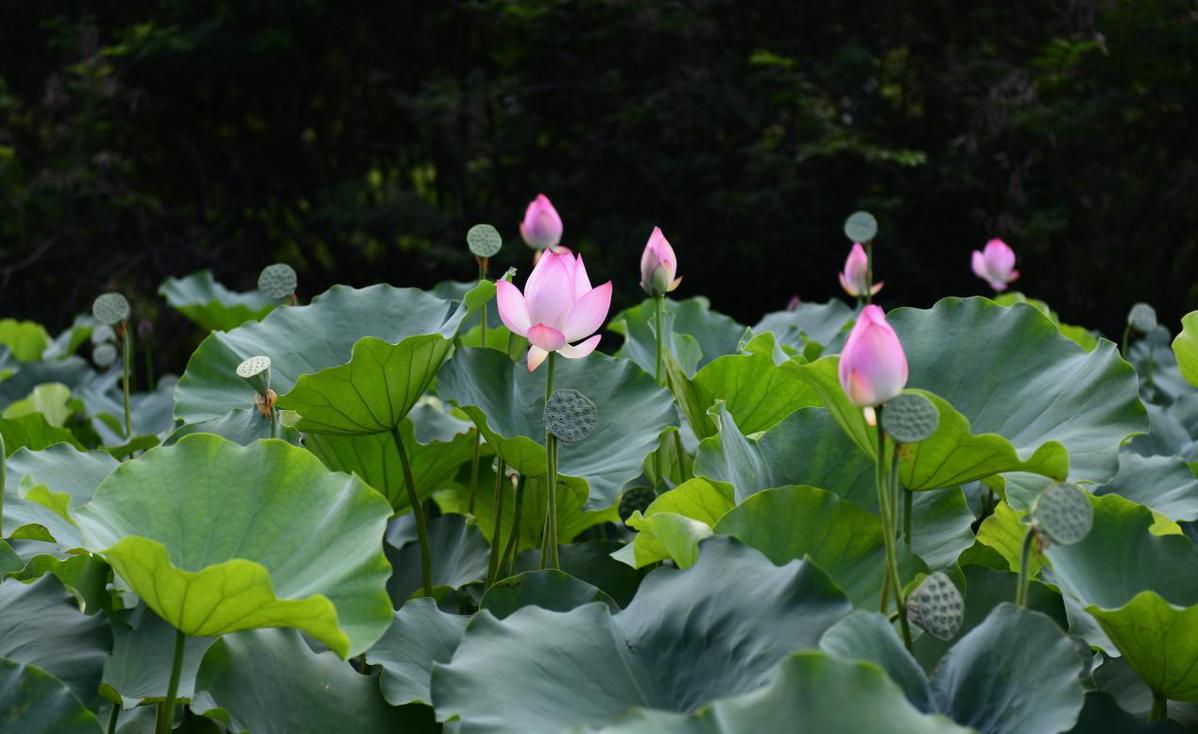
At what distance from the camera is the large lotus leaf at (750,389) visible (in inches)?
41.8

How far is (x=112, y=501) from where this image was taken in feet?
2.47

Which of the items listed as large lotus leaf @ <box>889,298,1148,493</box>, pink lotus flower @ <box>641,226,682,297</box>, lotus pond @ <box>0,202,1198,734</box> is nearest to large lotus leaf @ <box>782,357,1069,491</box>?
lotus pond @ <box>0,202,1198,734</box>

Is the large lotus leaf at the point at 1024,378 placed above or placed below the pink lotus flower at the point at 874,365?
below

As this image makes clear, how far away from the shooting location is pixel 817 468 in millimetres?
878

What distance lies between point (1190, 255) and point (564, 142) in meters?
3.07

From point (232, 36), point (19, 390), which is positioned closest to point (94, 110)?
point (232, 36)

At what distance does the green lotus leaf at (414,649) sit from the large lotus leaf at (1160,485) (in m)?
0.56

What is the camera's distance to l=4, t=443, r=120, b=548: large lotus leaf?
885mm

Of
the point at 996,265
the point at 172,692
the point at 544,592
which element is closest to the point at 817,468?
the point at 544,592

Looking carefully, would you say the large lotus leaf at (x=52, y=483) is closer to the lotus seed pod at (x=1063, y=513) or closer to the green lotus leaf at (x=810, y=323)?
the lotus seed pod at (x=1063, y=513)

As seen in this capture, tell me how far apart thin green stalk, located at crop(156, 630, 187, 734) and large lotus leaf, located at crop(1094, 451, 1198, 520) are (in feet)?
2.40

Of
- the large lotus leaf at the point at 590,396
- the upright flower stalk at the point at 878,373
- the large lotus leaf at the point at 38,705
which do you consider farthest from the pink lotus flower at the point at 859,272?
the large lotus leaf at the point at 38,705

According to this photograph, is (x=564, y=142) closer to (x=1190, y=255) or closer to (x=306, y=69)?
(x=306, y=69)

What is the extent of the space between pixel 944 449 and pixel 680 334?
2.09 ft
